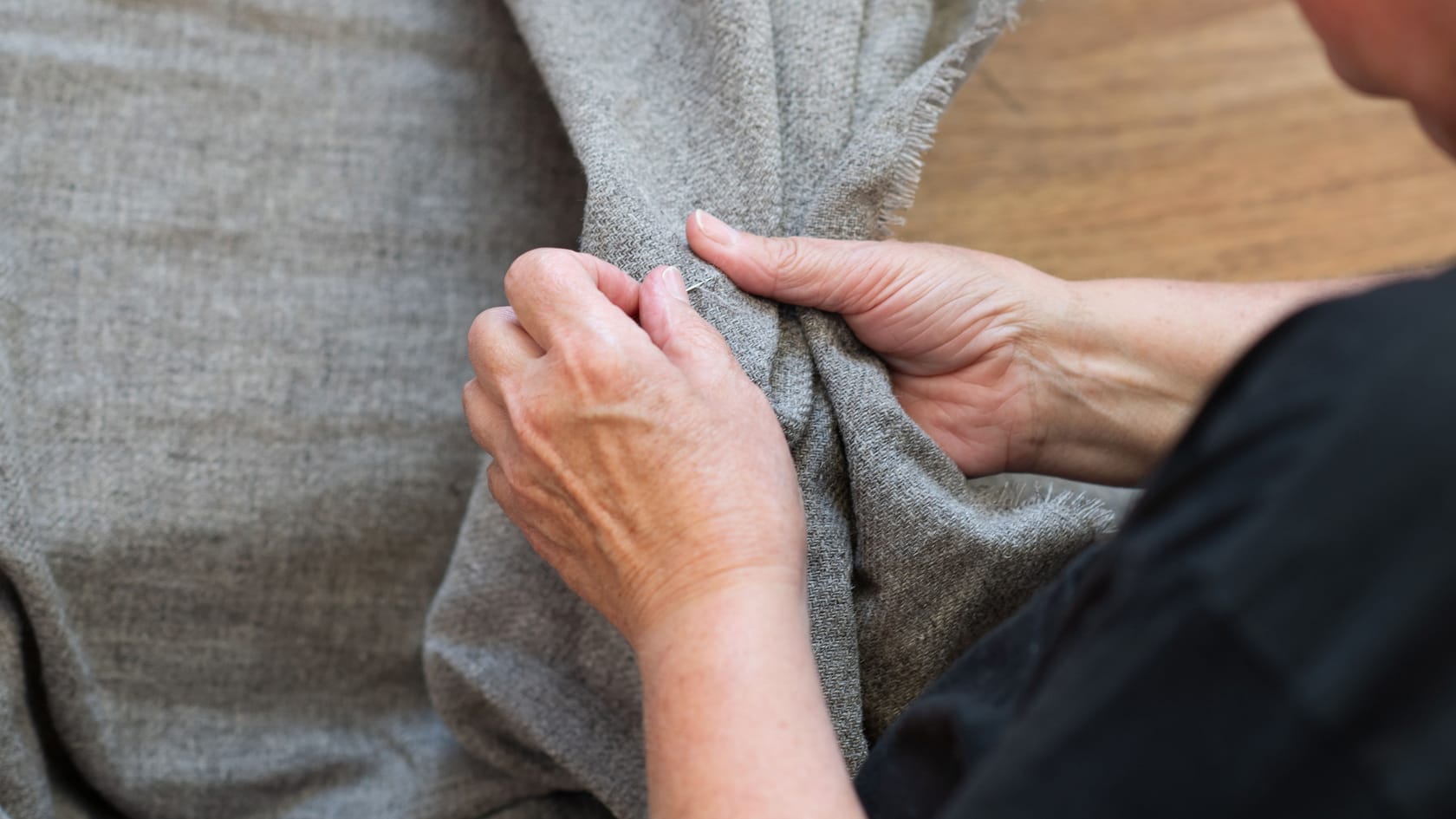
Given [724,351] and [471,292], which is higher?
[724,351]

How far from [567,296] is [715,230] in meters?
0.12

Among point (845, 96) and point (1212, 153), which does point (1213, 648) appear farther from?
point (1212, 153)

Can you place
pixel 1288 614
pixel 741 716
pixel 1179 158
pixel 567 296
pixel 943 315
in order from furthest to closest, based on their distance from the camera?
pixel 1179 158, pixel 943 315, pixel 567 296, pixel 741 716, pixel 1288 614

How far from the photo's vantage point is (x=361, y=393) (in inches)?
31.9

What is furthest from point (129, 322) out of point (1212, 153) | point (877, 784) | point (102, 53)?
point (1212, 153)

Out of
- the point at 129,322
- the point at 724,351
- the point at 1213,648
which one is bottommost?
the point at 129,322

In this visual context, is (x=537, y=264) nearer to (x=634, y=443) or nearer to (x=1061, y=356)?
(x=634, y=443)

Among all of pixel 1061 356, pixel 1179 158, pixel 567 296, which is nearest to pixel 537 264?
pixel 567 296

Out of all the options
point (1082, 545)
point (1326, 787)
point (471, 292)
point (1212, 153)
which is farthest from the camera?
point (1212, 153)

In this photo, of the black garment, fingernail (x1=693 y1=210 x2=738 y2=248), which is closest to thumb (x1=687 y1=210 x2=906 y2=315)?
fingernail (x1=693 y1=210 x2=738 y2=248)

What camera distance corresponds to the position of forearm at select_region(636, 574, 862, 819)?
1.66 ft

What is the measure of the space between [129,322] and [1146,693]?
71 cm

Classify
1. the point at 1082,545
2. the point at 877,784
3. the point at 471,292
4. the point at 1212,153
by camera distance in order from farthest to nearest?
the point at 1212,153, the point at 471,292, the point at 1082,545, the point at 877,784

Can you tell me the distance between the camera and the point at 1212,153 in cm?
117
